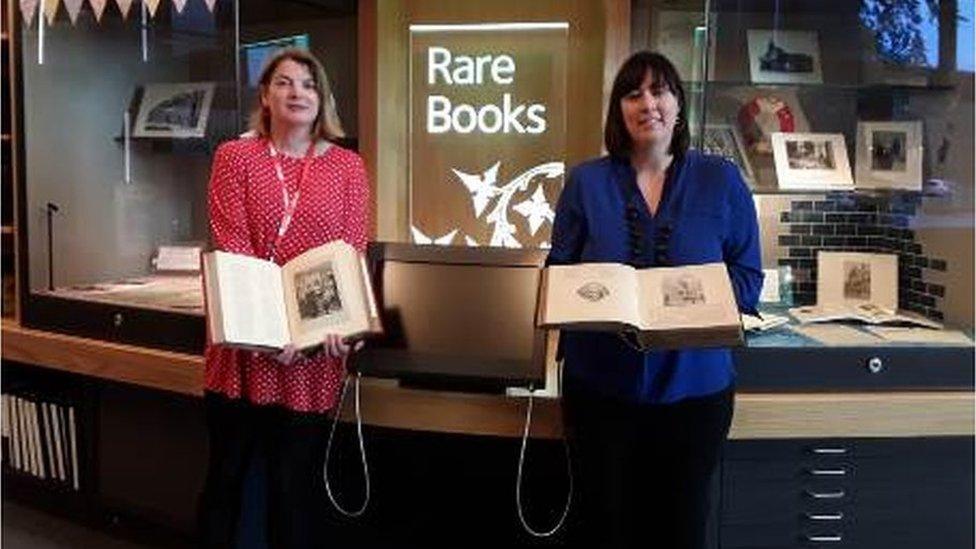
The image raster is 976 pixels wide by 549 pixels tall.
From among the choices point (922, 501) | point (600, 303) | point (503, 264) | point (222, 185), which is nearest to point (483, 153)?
point (503, 264)

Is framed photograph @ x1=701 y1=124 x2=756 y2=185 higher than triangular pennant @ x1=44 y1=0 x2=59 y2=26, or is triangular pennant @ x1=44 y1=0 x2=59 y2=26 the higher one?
triangular pennant @ x1=44 y1=0 x2=59 y2=26

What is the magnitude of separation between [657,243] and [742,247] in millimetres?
199

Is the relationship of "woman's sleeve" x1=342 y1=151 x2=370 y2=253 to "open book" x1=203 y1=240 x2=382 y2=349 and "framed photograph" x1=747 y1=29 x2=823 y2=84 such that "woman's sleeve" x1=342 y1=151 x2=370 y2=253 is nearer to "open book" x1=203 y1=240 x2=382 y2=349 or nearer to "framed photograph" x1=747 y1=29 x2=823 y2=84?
"open book" x1=203 y1=240 x2=382 y2=349

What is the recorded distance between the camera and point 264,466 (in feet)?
7.28

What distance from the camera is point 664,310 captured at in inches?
71.7

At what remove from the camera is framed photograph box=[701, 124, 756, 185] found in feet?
9.34

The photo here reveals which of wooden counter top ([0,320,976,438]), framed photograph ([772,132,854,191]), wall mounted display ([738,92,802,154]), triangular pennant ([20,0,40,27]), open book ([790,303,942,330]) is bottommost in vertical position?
wooden counter top ([0,320,976,438])

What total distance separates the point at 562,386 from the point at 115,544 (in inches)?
70.0

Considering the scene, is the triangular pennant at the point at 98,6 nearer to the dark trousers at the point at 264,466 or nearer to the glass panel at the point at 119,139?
the glass panel at the point at 119,139

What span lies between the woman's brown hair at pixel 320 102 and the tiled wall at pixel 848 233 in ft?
5.00

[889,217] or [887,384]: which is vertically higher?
[889,217]

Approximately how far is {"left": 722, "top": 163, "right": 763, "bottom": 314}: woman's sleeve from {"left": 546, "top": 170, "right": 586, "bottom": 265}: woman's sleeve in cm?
30

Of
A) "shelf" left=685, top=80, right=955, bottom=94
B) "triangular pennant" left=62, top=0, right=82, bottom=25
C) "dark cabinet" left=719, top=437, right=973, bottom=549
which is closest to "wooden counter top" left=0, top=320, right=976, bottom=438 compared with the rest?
"dark cabinet" left=719, top=437, right=973, bottom=549

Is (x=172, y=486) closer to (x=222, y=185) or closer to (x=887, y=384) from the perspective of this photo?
(x=222, y=185)
